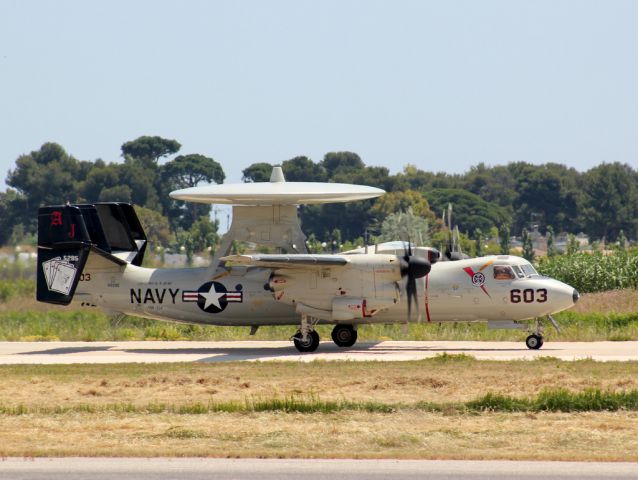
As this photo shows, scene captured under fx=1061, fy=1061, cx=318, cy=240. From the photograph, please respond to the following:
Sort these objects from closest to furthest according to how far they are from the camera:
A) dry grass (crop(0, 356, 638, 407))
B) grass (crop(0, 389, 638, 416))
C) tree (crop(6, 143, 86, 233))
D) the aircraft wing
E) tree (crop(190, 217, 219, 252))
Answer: grass (crop(0, 389, 638, 416)), dry grass (crop(0, 356, 638, 407)), the aircraft wing, tree (crop(190, 217, 219, 252)), tree (crop(6, 143, 86, 233))

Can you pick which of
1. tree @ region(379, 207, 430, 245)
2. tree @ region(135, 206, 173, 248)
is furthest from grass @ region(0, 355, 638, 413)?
tree @ region(135, 206, 173, 248)

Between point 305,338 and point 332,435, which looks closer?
point 332,435

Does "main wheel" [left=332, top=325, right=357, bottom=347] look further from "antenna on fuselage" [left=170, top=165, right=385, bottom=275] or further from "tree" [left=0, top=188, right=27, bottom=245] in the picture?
"tree" [left=0, top=188, right=27, bottom=245]

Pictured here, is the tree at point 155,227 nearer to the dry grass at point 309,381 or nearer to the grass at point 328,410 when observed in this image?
the dry grass at point 309,381

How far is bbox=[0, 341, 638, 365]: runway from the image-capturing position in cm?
2844

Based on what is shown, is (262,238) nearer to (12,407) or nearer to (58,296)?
(58,296)

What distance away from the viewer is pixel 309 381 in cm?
2344

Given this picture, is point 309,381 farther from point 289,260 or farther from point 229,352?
point 229,352

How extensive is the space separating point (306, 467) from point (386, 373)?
1060 centimetres

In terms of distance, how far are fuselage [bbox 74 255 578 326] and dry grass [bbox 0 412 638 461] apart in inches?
440

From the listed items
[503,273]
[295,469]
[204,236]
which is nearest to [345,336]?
[503,273]

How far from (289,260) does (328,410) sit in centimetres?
1011

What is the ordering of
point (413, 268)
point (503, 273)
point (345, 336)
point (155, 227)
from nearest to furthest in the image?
point (413, 268) < point (503, 273) < point (345, 336) < point (155, 227)

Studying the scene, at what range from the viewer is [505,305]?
30.1 meters
